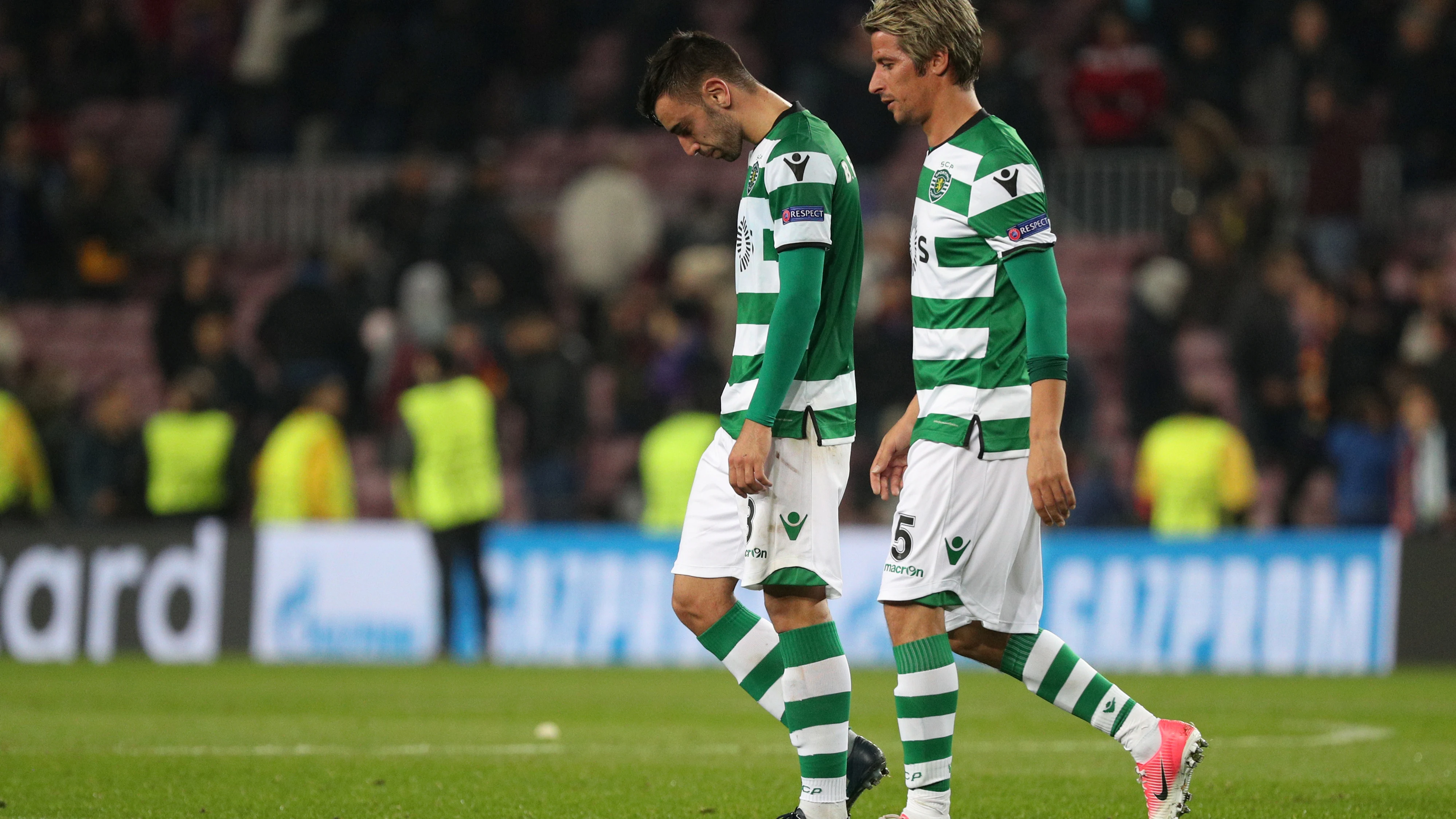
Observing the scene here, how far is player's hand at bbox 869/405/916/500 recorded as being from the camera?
5.54 m

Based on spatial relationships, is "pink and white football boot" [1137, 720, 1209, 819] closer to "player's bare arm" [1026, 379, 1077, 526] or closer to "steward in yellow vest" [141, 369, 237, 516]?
"player's bare arm" [1026, 379, 1077, 526]

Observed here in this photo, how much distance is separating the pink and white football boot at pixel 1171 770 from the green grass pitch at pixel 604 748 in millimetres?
628

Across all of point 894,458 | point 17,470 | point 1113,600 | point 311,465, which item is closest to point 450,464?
point 311,465

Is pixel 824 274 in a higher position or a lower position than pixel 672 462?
higher

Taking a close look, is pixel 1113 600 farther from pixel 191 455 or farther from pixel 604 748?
pixel 191 455

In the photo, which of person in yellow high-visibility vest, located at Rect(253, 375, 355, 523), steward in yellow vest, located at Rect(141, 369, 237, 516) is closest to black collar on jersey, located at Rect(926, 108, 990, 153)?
person in yellow high-visibility vest, located at Rect(253, 375, 355, 523)

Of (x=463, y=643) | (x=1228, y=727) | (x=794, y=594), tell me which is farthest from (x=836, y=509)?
(x=463, y=643)

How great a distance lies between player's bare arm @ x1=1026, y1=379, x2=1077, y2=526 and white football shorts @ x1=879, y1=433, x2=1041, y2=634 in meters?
0.13

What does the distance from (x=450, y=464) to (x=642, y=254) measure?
4.55 meters

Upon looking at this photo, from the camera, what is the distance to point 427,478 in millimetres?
13781

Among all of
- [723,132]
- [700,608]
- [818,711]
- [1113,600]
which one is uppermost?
[723,132]

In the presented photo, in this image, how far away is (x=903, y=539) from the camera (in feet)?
16.8

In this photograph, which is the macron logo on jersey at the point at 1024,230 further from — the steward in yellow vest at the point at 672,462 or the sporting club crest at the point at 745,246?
the steward in yellow vest at the point at 672,462

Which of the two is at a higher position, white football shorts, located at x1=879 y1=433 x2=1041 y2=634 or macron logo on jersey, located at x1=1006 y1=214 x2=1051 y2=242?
macron logo on jersey, located at x1=1006 y1=214 x2=1051 y2=242
